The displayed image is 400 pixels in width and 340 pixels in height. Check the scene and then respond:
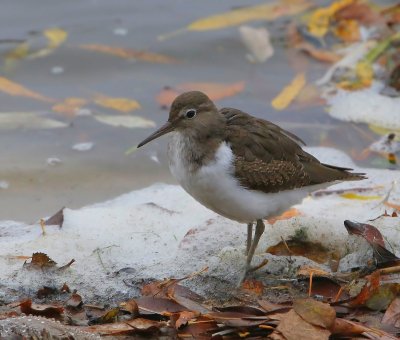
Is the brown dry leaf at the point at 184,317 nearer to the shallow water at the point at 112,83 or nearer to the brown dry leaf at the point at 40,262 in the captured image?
the brown dry leaf at the point at 40,262

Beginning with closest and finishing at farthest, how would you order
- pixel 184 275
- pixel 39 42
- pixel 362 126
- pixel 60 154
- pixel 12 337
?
pixel 12 337 → pixel 184 275 → pixel 60 154 → pixel 362 126 → pixel 39 42

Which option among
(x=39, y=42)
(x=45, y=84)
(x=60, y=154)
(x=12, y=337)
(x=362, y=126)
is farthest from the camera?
(x=39, y=42)

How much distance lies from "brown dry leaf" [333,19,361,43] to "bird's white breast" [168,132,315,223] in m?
3.73

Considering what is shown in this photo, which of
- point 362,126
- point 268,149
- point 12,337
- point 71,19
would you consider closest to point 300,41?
point 362,126

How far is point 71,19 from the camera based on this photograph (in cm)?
768

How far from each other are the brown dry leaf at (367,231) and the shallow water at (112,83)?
1.82 metres

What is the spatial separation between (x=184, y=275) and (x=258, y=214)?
47cm

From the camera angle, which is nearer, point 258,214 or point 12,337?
point 12,337

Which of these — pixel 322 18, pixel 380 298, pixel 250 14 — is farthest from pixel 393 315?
pixel 250 14

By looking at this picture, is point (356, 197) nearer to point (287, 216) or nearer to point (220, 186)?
point (287, 216)

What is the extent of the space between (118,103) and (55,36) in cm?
131

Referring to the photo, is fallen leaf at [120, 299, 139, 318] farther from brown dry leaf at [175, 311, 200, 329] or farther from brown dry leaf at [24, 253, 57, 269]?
brown dry leaf at [24, 253, 57, 269]

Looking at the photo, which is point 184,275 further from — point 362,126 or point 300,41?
point 300,41

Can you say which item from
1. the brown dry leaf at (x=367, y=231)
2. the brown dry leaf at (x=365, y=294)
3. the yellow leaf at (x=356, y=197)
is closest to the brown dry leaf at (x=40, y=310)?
the brown dry leaf at (x=365, y=294)
